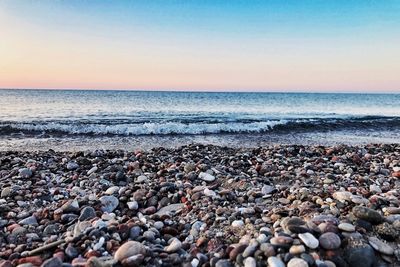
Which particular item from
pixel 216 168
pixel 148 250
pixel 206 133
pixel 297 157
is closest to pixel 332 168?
pixel 297 157

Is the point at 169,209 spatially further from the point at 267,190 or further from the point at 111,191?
the point at 267,190

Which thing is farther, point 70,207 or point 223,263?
point 70,207

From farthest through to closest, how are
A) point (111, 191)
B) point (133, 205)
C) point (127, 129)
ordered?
point (127, 129), point (111, 191), point (133, 205)

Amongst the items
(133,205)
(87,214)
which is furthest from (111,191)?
(87,214)

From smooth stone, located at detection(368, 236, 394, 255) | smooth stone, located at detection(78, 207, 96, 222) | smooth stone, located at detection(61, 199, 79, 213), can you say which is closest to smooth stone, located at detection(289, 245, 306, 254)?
smooth stone, located at detection(368, 236, 394, 255)

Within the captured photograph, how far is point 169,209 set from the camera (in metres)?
3.97

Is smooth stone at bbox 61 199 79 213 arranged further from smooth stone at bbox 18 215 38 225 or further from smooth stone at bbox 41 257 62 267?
smooth stone at bbox 41 257 62 267

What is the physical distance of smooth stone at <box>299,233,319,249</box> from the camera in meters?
2.54

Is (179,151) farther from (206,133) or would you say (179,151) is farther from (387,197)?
(206,133)

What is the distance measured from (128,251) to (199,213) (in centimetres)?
123

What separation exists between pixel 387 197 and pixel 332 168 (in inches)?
83.9

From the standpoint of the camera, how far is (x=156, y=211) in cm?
393

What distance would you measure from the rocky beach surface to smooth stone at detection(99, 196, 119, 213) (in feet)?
0.05

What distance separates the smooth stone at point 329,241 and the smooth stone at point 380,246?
268 millimetres
